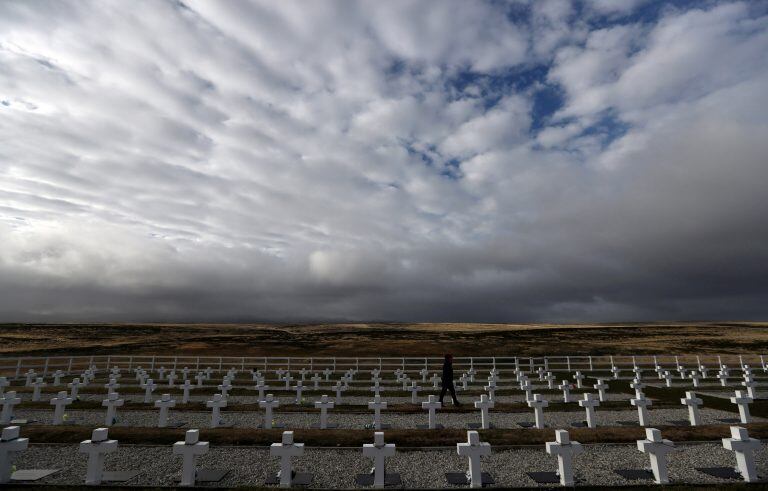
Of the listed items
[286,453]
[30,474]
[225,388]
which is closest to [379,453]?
[286,453]

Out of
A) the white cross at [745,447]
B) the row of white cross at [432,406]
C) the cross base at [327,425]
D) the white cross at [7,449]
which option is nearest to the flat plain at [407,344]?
the cross base at [327,425]

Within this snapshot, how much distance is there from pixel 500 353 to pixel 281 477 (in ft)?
176

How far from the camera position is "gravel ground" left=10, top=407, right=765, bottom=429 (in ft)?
46.6

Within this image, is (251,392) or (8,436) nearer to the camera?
(8,436)

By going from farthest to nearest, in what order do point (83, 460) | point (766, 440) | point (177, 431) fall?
point (177, 431)
point (766, 440)
point (83, 460)

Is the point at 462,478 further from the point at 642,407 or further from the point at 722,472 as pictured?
the point at 642,407

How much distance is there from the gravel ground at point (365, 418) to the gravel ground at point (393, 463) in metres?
3.47

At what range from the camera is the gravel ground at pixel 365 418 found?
14.2m

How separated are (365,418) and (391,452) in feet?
24.7

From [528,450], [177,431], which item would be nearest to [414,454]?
[528,450]

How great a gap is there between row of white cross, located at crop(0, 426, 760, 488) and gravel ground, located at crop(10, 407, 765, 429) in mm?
5751

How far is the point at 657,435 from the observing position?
8148 millimetres

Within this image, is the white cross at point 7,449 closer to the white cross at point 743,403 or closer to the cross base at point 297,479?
the cross base at point 297,479

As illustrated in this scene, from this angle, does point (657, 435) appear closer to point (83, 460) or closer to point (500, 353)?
point (83, 460)
